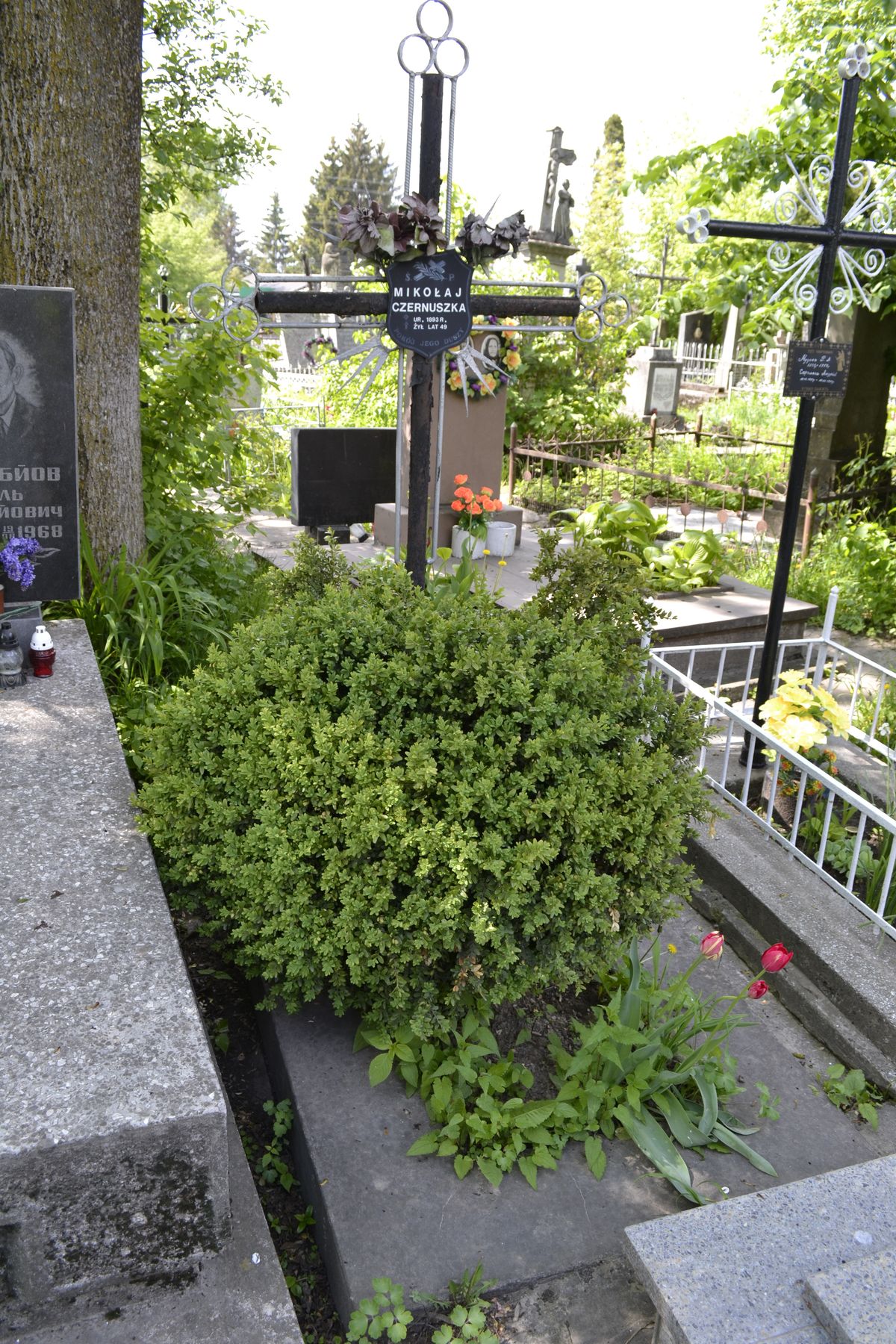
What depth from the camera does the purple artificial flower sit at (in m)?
4.21

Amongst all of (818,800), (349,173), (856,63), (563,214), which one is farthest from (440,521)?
(349,173)

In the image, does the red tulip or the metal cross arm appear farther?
the metal cross arm

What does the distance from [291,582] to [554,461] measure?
797 centimetres

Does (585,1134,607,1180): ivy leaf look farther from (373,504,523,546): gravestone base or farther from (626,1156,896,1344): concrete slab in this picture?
(373,504,523,546): gravestone base

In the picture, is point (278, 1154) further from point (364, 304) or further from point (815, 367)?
→ point (815, 367)

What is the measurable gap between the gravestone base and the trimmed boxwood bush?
5.38 meters

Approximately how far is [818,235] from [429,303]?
1626 millimetres

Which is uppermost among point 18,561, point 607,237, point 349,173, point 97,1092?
point 349,173

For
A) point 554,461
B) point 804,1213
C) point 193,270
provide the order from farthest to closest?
point 193,270
point 554,461
point 804,1213

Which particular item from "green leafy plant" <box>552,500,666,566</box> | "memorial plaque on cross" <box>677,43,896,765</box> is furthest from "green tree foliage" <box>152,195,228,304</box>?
"memorial plaque on cross" <box>677,43,896,765</box>

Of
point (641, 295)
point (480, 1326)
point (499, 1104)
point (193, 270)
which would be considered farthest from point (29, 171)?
point (193, 270)

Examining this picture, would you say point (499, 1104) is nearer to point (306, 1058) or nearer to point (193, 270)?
point (306, 1058)

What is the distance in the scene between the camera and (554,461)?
1130 centimetres

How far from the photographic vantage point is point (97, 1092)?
2.10 meters
